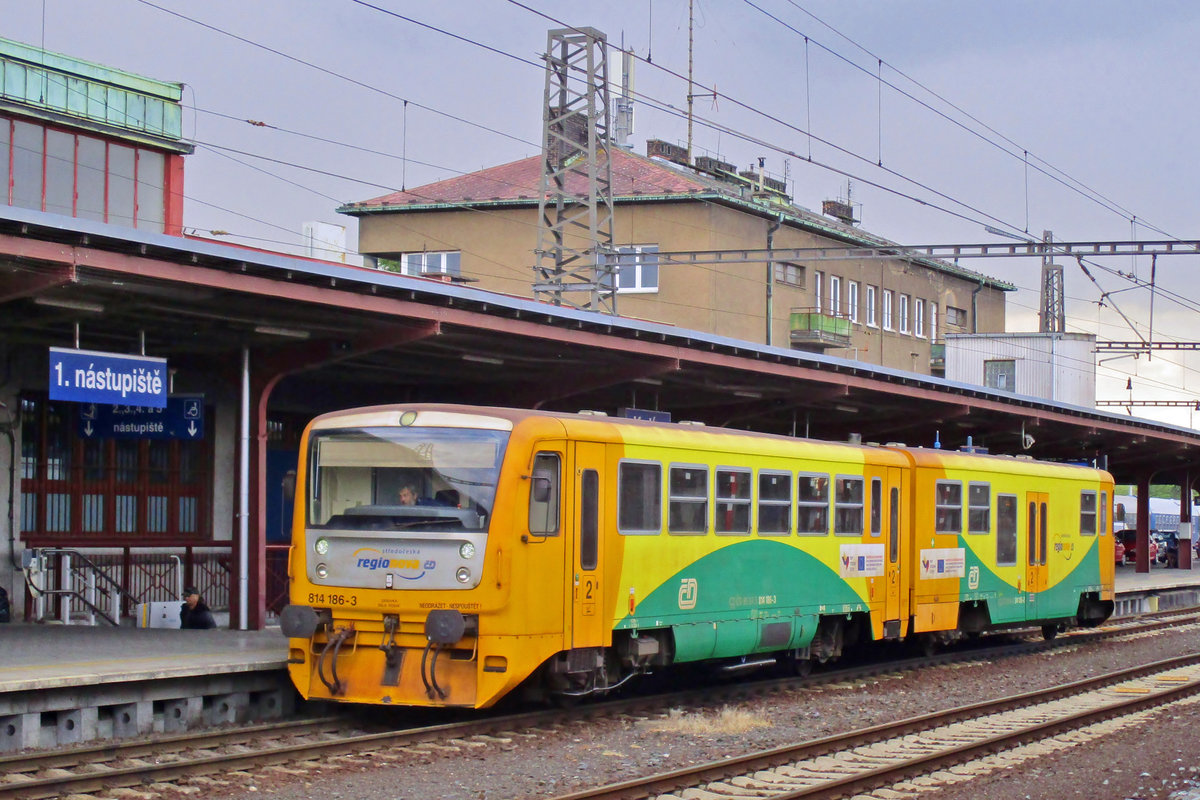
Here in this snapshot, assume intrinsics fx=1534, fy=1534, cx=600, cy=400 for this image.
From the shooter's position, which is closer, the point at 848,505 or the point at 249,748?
the point at 249,748

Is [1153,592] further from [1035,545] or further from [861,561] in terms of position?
[861,561]

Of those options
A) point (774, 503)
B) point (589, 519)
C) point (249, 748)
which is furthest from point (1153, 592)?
point (249, 748)

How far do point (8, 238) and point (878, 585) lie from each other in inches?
403

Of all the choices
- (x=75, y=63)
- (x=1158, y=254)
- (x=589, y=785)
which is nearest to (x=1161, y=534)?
(x=1158, y=254)

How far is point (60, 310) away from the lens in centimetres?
1527

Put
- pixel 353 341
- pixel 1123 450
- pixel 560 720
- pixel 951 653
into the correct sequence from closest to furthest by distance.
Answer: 1. pixel 560 720
2. pixel 353 341
3. pixel 951 653
4. pixel 1123 450

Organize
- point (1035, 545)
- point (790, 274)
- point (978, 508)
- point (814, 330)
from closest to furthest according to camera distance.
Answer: point (978, 508), point (1035, 545), point (814, 330), point (790, 274)

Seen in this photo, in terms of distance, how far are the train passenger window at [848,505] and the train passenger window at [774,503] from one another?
1102mm

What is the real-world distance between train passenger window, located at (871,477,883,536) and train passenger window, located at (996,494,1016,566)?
3264 mm

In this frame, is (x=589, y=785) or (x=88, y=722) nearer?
(x=589, y=785)

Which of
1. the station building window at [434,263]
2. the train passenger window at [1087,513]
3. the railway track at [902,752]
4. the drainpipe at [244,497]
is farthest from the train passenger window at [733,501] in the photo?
the station building window at [434,263]

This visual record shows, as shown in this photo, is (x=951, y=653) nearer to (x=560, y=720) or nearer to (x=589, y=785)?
(x=560, y=720)

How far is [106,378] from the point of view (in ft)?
46.0

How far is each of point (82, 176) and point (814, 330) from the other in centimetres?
2411
